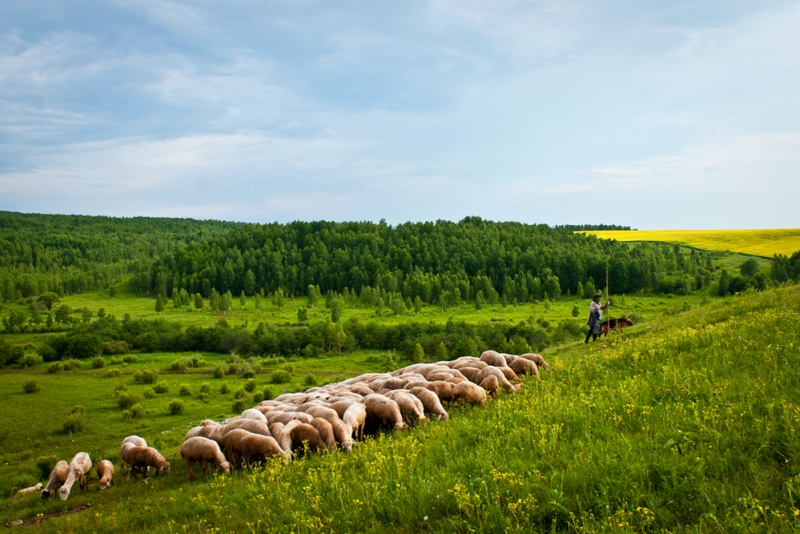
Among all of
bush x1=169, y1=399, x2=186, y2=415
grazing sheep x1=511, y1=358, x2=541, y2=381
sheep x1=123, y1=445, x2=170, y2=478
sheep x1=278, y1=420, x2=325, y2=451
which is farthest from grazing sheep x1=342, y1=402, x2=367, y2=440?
bush x1=169, y1=399, x2=186, y2=415

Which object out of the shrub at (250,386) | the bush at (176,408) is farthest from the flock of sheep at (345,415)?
the shrub at (250,386)

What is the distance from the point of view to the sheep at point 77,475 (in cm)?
2103

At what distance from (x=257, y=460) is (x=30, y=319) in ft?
600

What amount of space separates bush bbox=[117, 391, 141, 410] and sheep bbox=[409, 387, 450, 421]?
74107 millimetres

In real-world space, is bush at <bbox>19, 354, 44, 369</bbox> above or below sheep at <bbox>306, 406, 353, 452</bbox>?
below

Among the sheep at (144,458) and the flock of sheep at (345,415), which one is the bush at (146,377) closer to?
the sheep at (144,458)

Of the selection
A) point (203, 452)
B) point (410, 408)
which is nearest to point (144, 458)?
point (203, 452)

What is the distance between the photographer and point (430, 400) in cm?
1441

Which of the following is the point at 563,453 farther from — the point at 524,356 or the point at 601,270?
the point at 601,270

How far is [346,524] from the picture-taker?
24.3ft

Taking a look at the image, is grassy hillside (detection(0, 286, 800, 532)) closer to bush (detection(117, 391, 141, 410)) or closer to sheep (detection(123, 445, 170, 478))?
sheep (detection(123, 445, 170, 478))

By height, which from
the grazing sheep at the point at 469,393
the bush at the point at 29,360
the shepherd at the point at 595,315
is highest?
the shepherd at the point at 595,315

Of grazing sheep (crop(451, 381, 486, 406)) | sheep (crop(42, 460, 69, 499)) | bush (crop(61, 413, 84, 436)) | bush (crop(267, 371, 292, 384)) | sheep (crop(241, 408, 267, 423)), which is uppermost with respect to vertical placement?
grazing sheep (crop(451, 381, 486, 406))

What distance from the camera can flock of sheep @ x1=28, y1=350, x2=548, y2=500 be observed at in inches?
532
